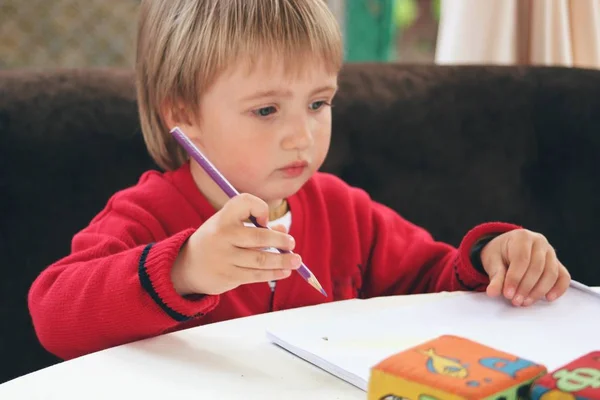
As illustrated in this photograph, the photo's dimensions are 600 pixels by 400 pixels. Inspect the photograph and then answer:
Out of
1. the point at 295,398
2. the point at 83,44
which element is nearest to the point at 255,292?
the point at 295,398

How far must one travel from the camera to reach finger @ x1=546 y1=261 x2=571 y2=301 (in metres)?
0.85

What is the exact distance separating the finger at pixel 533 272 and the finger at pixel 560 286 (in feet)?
0.04

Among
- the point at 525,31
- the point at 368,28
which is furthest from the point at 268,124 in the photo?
the point at 368,28

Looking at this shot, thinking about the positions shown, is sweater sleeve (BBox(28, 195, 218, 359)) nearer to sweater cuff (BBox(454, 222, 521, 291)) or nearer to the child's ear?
the child's ear

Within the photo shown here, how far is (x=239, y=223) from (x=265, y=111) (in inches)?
9.8

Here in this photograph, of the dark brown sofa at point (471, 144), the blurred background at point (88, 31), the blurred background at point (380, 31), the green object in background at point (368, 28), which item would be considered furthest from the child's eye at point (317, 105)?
the green object in background at point (368, 28)

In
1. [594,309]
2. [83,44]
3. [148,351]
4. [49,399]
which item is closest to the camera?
[49,399]

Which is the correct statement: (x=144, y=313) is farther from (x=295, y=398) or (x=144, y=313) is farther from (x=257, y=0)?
(x=257, y=0)

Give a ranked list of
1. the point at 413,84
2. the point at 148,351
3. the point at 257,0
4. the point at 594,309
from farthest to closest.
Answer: the point at 413,84 < the point at 257,0 < the point at 594,309 < the point at 148,351

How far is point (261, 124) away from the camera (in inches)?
37.0

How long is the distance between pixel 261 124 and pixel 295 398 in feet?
1.34

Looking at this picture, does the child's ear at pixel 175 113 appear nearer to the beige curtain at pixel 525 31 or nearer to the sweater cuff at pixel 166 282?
the sweater cuff at pixel 166 282

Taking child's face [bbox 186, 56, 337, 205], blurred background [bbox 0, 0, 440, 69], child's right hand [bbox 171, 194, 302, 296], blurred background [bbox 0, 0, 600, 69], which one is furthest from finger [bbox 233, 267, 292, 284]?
blurred background [bbox 0, 0, 440, 69]

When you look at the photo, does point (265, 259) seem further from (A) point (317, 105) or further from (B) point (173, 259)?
(A) point (317, 105)
